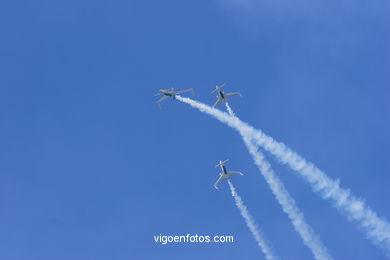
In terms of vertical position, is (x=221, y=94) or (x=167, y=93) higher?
(x=167, y=93)

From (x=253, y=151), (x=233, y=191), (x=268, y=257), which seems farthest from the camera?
(x=233, y=191)

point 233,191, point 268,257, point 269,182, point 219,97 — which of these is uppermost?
point 219,97

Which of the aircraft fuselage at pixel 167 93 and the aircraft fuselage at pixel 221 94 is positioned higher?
the aircraft fuselage at pixel 167 93

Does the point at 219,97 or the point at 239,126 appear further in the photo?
the point at 219,97

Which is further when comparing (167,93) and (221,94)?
(221,94)

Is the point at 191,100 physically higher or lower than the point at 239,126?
higher

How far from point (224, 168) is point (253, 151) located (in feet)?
46.7

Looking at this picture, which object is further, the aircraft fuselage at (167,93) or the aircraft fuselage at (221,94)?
the aircraft fuselage at (221,94)

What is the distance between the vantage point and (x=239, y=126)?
407ft

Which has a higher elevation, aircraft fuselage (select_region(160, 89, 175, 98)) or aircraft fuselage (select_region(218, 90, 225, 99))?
aircraft fuselage (select_region(160, 89, 175, 98))

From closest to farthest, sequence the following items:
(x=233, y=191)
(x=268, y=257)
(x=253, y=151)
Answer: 1. (x=268, y=257)
2. (x=253, y=151)
3. (x=233, y=191)

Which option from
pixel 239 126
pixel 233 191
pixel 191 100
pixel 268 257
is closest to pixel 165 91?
pixel 191 100

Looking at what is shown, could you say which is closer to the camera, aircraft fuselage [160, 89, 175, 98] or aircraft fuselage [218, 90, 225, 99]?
aircraft fuselage [160, 89, 175, 98]

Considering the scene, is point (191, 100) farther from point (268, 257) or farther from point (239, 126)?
point (268, 257)
